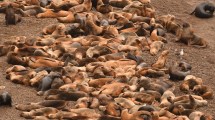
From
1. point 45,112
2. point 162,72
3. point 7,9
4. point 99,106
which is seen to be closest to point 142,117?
point 99,106

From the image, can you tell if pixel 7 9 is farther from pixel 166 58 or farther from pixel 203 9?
pixel 203 9

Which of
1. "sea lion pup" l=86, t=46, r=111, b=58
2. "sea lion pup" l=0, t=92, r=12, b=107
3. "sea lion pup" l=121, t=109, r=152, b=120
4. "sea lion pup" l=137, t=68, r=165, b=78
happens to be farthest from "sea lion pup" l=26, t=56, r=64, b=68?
"sea lion pup" l=121, t=109, r=152, b=120

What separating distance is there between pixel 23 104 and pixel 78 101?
76cm

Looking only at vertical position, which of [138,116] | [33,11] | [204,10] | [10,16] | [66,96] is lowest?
[204,10]

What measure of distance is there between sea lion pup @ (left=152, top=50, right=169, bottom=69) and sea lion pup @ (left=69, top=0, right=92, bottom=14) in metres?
2.55

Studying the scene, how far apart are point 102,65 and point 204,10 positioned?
4.77 m

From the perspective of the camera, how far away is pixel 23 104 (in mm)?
8539

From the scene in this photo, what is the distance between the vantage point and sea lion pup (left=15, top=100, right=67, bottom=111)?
27.5ft

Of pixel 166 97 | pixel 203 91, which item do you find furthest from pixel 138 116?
pixel 203 91

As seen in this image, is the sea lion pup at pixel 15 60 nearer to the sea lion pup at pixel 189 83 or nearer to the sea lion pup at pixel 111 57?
the sea lion pup at pixel 111 57

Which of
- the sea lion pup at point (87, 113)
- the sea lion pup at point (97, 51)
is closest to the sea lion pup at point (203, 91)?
the sea lion pup at point (97, 51)

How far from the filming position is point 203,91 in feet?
31.1

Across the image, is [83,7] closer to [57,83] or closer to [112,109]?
[57,83]

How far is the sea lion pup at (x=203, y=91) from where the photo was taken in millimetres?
9305
